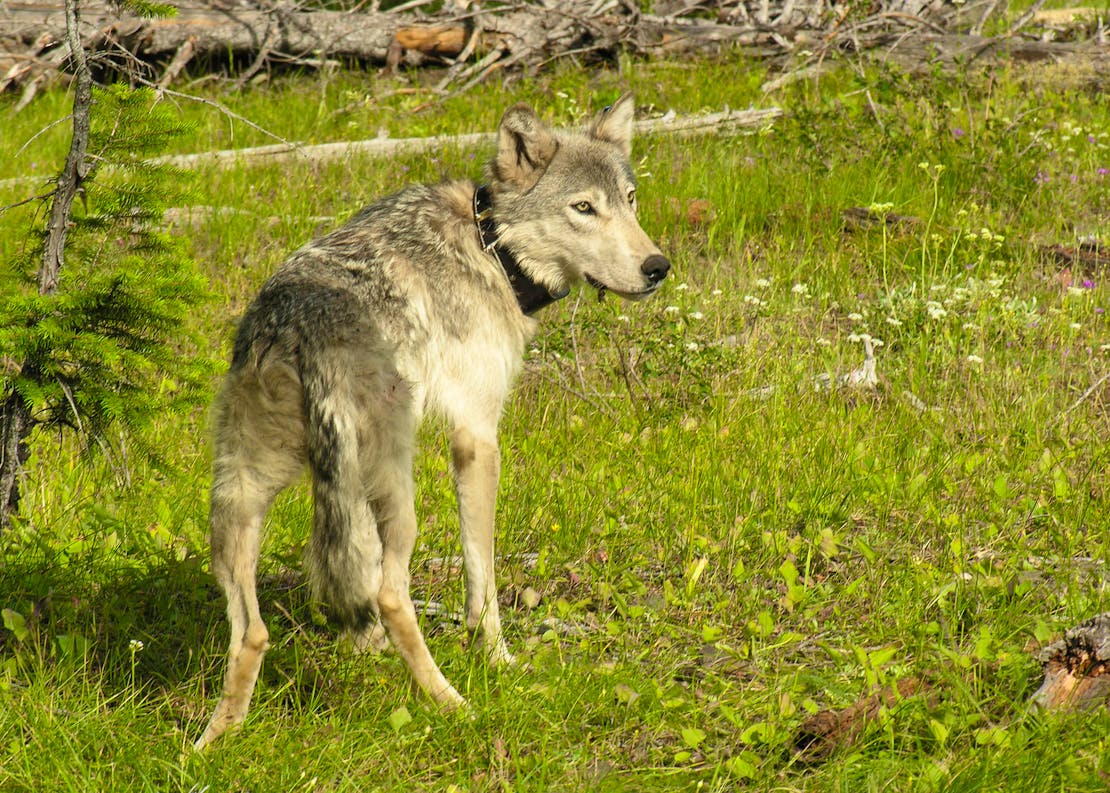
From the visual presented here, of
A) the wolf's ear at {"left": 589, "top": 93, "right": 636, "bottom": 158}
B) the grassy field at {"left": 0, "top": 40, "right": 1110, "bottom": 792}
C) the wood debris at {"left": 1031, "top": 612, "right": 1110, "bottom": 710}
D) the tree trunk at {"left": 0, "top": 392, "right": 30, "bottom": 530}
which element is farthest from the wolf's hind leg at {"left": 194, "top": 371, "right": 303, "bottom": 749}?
the wood debris at {"left": 1031, "top": 612, "right": 1110, "bottom": 710}

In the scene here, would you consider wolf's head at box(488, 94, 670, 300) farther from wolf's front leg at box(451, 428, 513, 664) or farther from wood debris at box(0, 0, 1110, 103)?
wood debris at box(0, 0, 1110, 103)

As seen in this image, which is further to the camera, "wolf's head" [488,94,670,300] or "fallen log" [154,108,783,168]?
"fallen log" [154,108,783,168]

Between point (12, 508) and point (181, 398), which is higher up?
point (181, 398)

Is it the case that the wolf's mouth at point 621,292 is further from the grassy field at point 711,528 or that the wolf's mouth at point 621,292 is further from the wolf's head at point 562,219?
the grassy field at point 711,528

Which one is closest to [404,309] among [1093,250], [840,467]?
[840,467]

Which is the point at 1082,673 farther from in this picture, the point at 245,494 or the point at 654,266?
the point at 245,494

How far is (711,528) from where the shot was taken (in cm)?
483

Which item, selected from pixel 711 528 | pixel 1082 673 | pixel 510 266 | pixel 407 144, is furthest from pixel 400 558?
pixel 407 144

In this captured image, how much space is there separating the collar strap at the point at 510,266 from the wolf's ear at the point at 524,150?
17 centimetres

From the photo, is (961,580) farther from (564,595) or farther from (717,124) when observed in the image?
(717,124)

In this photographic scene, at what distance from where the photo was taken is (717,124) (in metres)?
9.59

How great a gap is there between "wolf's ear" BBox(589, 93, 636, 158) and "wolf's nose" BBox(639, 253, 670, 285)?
0.76 metres

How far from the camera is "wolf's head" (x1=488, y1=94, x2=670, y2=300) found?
453cm

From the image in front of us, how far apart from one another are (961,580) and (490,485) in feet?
5.85
